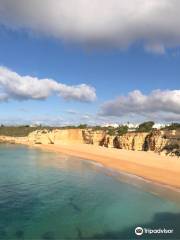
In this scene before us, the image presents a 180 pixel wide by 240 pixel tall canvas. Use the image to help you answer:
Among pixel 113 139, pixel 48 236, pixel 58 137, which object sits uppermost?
pixel 58 137

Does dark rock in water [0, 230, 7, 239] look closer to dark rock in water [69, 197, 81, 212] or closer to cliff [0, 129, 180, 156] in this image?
dark rock in water [69, 197, 81, 212]

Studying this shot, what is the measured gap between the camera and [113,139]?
86062mm

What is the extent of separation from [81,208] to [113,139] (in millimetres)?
64238

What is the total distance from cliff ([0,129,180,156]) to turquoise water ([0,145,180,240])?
26.8m

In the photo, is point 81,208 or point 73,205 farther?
point 73,205

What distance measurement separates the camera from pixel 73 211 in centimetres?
2131

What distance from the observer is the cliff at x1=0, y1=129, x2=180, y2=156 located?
2339 inches

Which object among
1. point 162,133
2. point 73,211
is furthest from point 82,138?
point 73,211


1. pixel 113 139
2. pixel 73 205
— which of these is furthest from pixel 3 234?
pixel 113 139

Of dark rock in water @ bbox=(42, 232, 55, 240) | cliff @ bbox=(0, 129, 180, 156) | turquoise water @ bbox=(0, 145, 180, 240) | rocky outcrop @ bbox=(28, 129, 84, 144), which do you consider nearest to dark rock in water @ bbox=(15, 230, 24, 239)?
turquoise water @ bbox=(0, 145, 180, 240)

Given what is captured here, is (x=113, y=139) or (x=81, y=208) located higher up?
(x=113, y=139)

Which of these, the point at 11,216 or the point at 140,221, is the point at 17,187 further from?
the point at 140,221

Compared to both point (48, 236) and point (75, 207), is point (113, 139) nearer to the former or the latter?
point (75, 207)

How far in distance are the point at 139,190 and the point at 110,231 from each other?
12.1m
